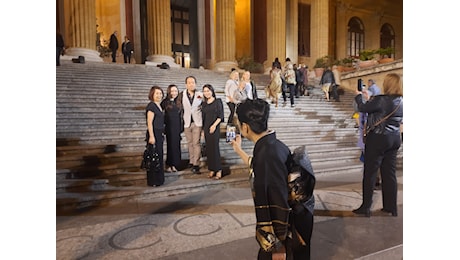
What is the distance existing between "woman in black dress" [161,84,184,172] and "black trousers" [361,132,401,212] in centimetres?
279

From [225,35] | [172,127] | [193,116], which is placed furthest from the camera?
[225,35]

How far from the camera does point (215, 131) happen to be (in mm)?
4883

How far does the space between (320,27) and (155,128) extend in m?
15.3

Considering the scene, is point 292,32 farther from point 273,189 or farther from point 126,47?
point 273,189

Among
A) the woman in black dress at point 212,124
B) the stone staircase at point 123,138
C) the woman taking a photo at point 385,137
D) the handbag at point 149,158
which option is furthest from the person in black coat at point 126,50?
the woman taking a photo at point 385,137

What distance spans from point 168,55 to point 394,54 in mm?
9680

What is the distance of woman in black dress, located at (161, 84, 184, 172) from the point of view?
4.86 m

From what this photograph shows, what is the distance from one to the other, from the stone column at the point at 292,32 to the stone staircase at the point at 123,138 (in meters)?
7.93

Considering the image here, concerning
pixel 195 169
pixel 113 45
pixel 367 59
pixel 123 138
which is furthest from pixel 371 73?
pixel 113 45

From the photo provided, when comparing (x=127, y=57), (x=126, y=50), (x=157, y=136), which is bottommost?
(x=157, y=136)

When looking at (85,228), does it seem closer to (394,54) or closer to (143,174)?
(143,174)

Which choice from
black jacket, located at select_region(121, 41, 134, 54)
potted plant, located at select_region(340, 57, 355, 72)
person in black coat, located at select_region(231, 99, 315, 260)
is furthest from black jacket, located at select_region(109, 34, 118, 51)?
person in black coat, located at select_region(231, 99, 315, 260)

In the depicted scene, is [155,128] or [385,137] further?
[155,128]

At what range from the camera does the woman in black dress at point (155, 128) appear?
432cm
